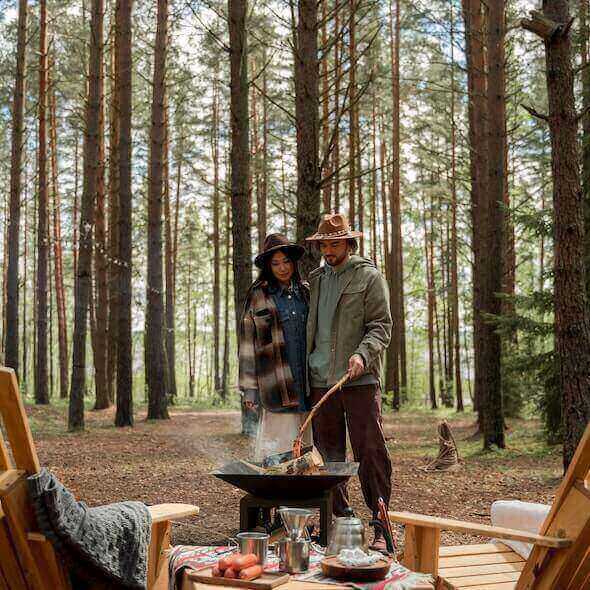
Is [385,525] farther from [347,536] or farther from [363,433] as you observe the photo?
[363,433]

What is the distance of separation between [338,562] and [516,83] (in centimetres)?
1818

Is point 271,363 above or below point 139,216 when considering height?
below

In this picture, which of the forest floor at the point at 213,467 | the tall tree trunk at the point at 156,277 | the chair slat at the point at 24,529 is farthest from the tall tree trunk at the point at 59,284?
the chair slat at the point at 24,529

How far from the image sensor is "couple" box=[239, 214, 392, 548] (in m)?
4.82

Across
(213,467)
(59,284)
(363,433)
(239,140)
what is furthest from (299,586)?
(59,284)

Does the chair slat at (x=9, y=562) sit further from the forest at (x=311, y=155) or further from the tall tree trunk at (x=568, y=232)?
the tall tree trunk at (x=568, y=232)

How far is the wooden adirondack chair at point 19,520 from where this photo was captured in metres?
2.64

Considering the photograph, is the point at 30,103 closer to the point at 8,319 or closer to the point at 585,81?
the point at 8,319

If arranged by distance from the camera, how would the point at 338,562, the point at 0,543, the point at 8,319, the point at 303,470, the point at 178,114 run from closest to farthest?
1. the point at 0,543
2. the point at 338,562
3. the point at 303,470
4. the point at 8,319
5. the point at 178,114

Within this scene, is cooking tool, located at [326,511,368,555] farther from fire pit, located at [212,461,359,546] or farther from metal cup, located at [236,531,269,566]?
fire pit, located at [212,461,359,546]

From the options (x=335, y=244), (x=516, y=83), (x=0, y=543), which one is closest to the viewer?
(x=0, y=543)

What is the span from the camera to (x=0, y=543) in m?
2.78

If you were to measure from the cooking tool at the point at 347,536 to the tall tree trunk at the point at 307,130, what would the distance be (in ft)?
13.6

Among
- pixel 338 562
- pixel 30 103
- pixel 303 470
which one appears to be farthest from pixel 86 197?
pixel 30 103
